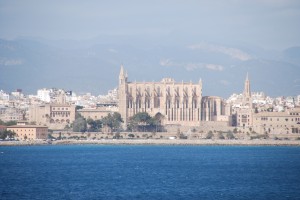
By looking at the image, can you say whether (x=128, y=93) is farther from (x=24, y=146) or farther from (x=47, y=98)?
(x=47, y=98)

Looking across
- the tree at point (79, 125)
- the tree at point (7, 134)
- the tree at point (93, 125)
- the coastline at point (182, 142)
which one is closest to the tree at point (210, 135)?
the coastline at point (182, 142)

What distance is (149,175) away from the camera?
2677 inches

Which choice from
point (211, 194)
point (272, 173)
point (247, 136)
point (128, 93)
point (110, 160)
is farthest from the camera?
point (128, 93)

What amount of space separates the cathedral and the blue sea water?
37574mm

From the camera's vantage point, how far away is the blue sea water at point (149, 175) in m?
55.7

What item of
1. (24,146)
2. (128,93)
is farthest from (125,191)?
(128,93)

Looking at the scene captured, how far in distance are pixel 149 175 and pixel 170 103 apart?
227 feet

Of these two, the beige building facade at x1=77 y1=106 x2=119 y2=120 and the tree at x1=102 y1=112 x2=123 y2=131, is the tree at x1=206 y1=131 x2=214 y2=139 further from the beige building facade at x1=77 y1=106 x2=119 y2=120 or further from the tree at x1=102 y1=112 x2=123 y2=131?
the beige building facade at x1=77 y1=106 x2=119 y2=120

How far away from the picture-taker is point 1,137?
385ft

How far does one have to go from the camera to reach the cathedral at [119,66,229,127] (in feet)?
444

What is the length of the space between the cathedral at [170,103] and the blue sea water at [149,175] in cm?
3757

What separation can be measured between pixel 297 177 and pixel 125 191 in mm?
14103

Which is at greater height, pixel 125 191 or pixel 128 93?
pixel 128 93

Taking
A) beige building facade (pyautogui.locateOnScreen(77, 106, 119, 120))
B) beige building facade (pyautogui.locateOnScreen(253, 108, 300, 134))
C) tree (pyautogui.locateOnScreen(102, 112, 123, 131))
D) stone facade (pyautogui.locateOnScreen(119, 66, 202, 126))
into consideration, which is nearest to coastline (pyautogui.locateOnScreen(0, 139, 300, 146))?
tree (pyautogui.locateOnScreen(102, 112, 123, 131))
